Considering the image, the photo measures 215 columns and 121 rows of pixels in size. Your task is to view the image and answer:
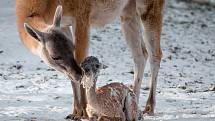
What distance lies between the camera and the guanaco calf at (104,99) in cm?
568

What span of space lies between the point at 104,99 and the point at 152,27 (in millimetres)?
2282

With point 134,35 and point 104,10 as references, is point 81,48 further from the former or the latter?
point 134,35

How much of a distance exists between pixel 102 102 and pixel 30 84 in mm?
3518

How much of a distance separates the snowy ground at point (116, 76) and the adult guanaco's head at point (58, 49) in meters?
0.82

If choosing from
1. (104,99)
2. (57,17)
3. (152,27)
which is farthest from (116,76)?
Answer: (104,99)

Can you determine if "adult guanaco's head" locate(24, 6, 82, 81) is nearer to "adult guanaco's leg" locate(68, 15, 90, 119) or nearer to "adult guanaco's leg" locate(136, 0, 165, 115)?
"adult guanaco's leg" locate(68, 15, 90, 119)

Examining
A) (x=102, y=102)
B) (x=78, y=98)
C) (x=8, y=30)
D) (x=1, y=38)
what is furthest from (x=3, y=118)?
(x=8, y=30)

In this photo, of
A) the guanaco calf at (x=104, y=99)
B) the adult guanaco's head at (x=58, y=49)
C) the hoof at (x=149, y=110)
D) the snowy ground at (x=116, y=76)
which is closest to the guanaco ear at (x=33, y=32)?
the adult guanaco's head at (x=58, y=49)

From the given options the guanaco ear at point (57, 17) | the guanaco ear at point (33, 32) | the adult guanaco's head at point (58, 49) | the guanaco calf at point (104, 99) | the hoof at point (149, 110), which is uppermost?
the guanaco ear at point (57, 17)

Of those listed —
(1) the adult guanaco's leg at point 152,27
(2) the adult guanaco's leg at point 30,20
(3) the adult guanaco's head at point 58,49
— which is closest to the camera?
(3) the adult guanaco's head at point 58,49

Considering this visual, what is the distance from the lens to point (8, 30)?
1354 centimetres

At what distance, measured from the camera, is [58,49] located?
5977mm

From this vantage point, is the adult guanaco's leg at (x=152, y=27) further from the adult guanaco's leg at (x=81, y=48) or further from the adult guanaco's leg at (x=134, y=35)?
the adult guanaco's leg at (x=81, y=48)

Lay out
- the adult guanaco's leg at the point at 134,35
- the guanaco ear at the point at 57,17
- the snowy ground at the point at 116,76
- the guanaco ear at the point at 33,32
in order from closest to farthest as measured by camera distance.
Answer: the guanaco ear at the point at 33,32 < the guanaco ear at the point at 57,17 < the snowy ground at the point at 116,76 < the adult guanaco's leg at the point at 134,35
